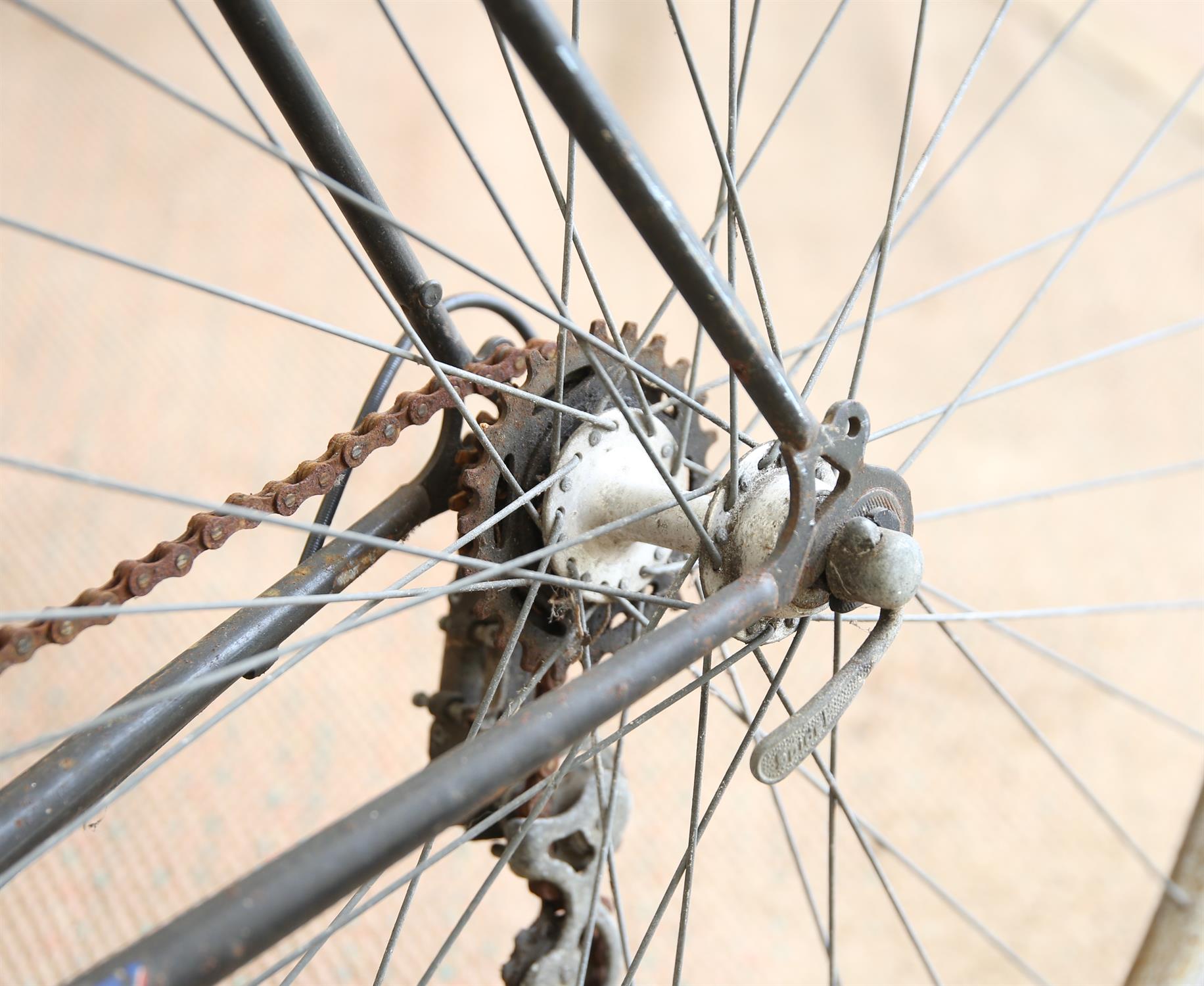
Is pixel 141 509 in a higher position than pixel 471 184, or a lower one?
lower

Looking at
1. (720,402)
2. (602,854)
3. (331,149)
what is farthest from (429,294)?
(720,402)

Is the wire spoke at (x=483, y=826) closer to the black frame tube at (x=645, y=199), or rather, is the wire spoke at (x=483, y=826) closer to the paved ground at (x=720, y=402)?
the black frame tube at (x=645, y=199)

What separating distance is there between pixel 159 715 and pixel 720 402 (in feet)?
3.09

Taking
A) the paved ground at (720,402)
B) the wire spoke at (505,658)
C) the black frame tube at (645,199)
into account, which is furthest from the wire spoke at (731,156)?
the paved ground at (720,402)

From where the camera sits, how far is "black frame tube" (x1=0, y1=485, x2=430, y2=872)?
455 millimetres

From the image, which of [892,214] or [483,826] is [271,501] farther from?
[892,214]

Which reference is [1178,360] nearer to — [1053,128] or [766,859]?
[1053,128]

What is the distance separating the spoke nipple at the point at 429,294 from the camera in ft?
1.93

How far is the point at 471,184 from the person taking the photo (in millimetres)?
1506

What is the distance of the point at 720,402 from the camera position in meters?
1.37

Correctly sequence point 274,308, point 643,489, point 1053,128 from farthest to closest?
point 1053,128 < point 643,489 < point 274,308

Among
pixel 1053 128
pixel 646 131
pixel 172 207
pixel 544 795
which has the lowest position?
pixel 544 795

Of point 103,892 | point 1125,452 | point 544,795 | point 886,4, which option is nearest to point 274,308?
point 544,795

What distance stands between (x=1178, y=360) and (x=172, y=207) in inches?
47.8
